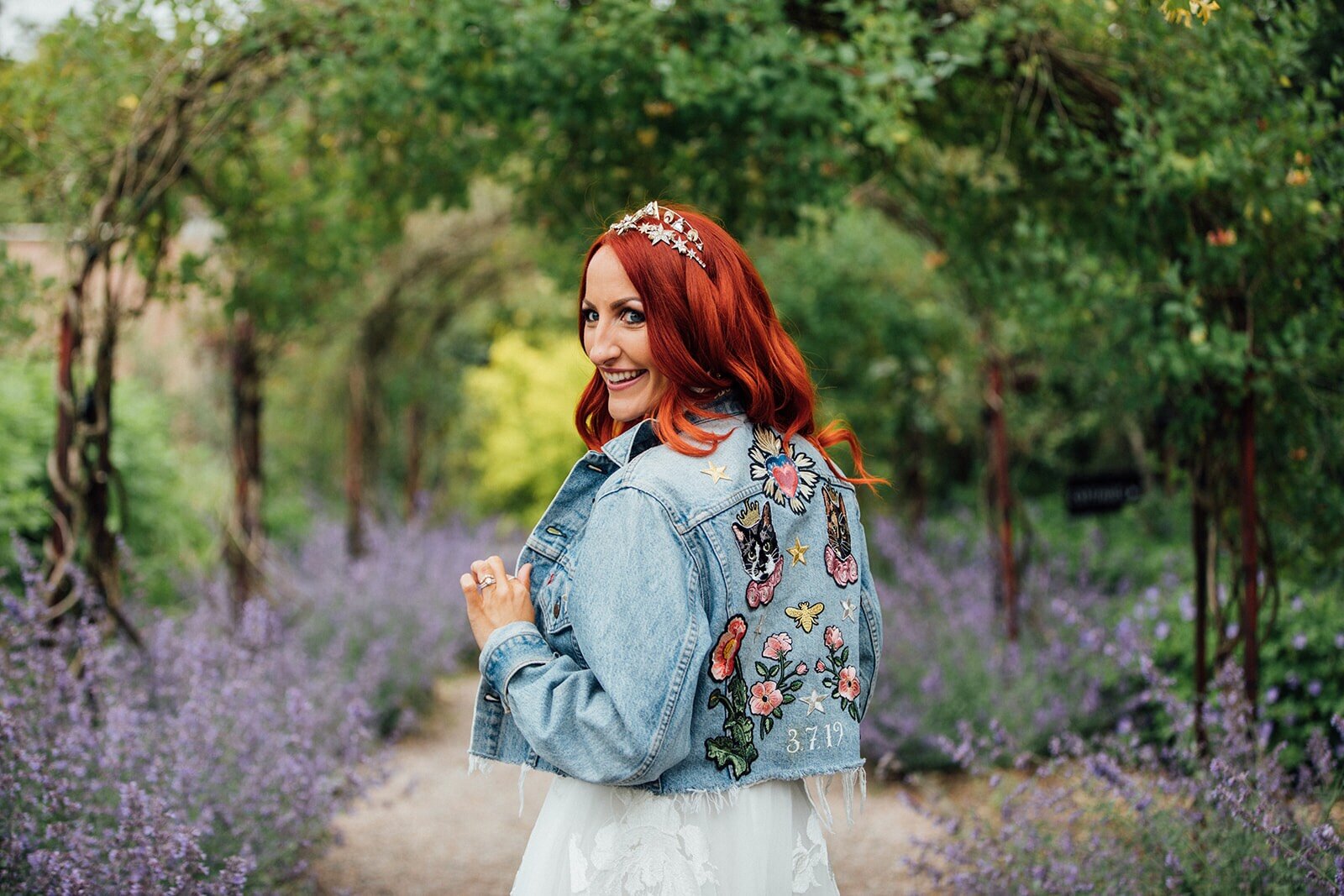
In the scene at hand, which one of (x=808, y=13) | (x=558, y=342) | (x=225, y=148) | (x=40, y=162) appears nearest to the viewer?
(x=808, y=13)

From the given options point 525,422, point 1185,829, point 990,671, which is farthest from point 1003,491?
point 525,422

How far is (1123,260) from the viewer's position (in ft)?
10.5

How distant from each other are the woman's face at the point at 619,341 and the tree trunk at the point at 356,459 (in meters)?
5.58

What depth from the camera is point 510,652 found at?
1.49 metres

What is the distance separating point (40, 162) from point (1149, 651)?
3940 millimetres

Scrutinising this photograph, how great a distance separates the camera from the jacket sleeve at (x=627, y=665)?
1385 mm

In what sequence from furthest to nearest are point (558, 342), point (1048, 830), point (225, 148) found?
point (558, 342), point (225, 148), point (1048, 830)

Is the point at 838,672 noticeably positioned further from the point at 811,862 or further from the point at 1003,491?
the point at 1003,491

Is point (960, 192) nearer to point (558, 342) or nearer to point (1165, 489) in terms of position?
point (1165, 489)

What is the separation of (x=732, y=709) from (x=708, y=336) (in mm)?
509

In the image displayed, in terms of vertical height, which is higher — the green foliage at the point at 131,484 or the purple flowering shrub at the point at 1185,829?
the green foliage at the point at 131,484

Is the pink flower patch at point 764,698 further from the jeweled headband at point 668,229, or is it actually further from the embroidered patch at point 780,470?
the jeweled headband at point 668,229

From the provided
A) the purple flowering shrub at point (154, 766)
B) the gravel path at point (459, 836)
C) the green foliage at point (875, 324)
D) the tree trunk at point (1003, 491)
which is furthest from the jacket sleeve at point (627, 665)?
the green foliage at point (875, 324)

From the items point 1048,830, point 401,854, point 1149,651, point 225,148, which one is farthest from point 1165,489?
point 225,148
